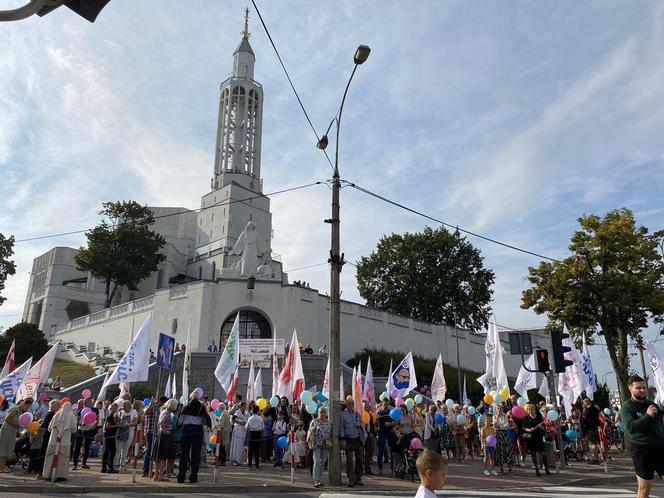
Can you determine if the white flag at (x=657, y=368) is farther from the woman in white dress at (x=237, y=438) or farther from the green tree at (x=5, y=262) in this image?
the green tree at (x=5, y=262)

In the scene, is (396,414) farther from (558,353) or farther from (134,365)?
(134,365)

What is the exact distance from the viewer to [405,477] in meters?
13.0

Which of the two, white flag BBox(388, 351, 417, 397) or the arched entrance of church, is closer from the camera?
white flag BBox(388, 351, 417, 397)

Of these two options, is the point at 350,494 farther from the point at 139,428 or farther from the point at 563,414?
the point at 563,414

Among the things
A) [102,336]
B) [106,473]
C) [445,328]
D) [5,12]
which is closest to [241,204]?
[102,336]

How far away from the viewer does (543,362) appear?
46.5 ft

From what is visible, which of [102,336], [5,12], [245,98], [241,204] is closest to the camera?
[5,12]

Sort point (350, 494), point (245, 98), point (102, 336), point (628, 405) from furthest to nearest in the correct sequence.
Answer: point (245, 98), point (102, 336), point (350, 494), point (628, 405)

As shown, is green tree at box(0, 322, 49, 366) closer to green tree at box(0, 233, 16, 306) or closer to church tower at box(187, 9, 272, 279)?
green tree at box(0, 233, 16, 306)

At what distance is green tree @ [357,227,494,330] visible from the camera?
177ft

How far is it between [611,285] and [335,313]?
14.4m

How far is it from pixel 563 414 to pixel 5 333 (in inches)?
1442

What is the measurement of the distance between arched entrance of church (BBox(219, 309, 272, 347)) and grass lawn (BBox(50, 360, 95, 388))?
30.3 ft

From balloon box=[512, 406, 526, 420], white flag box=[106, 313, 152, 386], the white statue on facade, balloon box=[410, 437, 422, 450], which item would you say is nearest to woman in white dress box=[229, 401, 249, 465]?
white flag box=[106, 313, 152, 386]
